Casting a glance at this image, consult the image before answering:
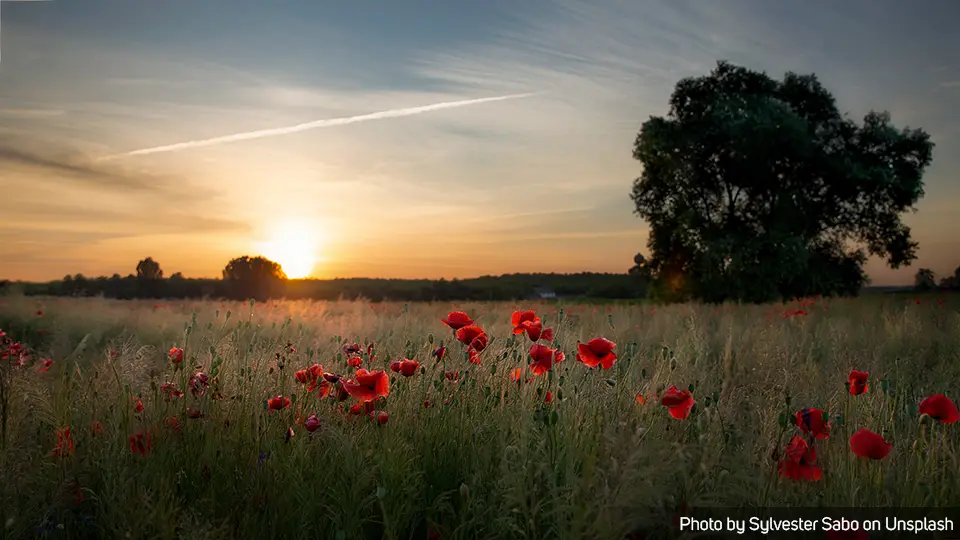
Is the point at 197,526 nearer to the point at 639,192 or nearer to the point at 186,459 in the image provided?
the point at 186,459

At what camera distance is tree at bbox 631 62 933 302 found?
22219 mm

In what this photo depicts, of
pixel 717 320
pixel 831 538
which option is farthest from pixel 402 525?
pixel 717 320

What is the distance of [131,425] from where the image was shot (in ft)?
11.3

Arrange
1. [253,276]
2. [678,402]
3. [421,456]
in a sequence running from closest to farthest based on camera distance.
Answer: [678,402] < [421,456] < [253,276]

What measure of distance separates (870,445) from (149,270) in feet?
99.1

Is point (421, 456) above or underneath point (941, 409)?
underneath

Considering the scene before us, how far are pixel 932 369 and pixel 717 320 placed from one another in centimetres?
439

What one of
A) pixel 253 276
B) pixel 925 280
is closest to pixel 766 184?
pixel 925 280

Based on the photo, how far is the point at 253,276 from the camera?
1240 inches

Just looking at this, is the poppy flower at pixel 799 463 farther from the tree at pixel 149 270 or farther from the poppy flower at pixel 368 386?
the tree at pixel 149 270

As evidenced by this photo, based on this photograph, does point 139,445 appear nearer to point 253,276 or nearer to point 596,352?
point 596,352

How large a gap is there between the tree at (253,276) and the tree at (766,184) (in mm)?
16487

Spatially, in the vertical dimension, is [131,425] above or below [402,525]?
above

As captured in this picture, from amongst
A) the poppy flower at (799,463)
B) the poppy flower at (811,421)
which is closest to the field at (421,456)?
the poppy flower at (799,463)
